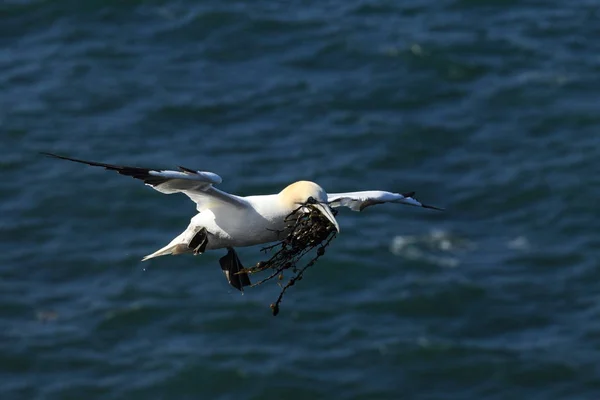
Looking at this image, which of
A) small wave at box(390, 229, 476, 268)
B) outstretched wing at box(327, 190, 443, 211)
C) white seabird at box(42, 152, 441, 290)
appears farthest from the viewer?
small wave at box(390, 229, 476, 268)

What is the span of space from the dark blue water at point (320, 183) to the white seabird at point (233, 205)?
34449 mm

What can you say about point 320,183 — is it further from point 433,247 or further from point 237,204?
point 237,204

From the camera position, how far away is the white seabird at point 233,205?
18.8 metres

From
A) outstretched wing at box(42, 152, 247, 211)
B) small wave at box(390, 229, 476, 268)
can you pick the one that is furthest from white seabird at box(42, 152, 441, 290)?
small wave at box(390, 229, 476, 268)

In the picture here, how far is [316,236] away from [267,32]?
58894 mm

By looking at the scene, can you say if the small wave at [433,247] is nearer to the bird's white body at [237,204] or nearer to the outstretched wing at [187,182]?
the bird's white body at [237,204]

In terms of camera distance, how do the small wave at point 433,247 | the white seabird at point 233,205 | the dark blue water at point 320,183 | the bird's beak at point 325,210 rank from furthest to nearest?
the small wave at point 433,247 < the dark blue water at point 320,183 < the white seabird at point 233,205 < the bird's beak at point 325,210

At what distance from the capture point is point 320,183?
63312 mm

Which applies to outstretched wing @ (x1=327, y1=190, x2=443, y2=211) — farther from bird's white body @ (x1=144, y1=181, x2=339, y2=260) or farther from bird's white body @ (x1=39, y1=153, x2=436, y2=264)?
bird's white body @ (x1=144, y1=181, x2=339, y2=260)

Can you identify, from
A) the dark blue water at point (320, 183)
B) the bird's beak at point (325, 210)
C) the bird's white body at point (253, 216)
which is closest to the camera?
the bird's beak at point (325, 210)

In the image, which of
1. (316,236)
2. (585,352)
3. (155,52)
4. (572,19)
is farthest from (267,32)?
(316,236)

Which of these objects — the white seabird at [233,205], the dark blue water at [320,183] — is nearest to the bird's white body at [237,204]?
the white seabird at [233,205]

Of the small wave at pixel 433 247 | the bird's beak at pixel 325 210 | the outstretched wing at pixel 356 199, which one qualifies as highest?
the bird's beak at pixel 325 210

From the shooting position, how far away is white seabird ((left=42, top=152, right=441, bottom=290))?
1884cm
